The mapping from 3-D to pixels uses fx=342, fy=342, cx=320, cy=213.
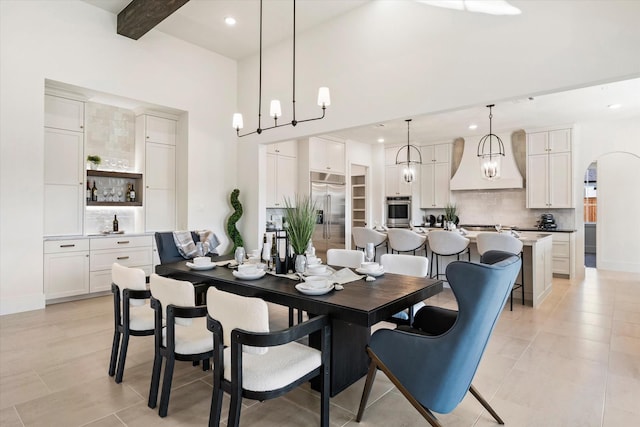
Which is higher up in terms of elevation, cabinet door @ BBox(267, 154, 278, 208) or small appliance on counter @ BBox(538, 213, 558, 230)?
cabinet door @ BBox(267, 154, 278, 208)

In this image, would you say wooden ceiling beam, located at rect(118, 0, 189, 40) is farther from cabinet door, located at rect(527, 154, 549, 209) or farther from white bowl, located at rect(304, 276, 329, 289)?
cabinet door, located at rect(527, 154, 549, 209)

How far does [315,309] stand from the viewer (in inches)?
76.0

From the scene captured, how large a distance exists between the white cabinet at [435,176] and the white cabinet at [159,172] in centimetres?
576

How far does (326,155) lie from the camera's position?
7414 millimetres

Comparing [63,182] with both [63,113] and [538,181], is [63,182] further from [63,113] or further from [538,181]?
[538,181]

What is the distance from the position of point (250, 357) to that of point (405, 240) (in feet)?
12.4

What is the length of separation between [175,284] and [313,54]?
4.25 metres

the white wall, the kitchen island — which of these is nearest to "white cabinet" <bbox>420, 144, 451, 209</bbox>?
the kitchen island

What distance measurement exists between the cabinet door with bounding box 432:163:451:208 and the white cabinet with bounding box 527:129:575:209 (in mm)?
1693

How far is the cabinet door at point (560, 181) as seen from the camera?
666cm

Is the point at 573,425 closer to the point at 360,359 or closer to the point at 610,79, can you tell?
the point at 360,359

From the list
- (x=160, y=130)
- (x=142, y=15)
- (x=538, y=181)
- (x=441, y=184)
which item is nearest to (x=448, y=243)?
(x=538, y=181)

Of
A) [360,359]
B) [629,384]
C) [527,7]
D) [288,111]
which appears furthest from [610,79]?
[288,111]

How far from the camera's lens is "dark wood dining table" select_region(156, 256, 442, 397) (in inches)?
71.8
